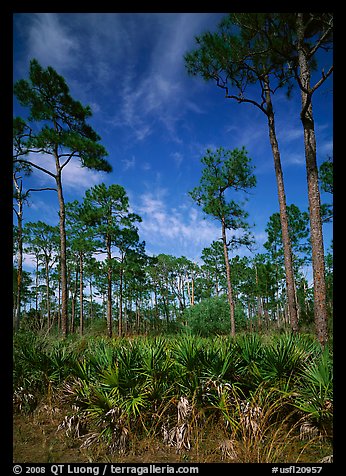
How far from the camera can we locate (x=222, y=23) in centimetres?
786

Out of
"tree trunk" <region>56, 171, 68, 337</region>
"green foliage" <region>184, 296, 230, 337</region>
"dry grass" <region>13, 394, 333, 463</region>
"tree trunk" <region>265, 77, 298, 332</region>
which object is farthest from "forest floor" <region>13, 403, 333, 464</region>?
"green foliage" <region>184, 296, 230, 337</region>

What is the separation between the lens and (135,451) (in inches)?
151

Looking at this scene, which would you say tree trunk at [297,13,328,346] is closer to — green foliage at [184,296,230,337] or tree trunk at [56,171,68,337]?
tree trunk at [56,171,68,337]

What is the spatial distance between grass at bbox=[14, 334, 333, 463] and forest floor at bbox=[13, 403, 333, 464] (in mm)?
16

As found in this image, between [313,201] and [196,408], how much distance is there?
5.75m

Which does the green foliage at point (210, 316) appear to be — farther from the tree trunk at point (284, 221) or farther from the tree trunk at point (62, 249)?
the tree trunk at point (284, 221)

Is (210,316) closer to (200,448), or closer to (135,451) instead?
(200,448)

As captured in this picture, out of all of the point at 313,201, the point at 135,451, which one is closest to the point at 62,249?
the point at 135,451

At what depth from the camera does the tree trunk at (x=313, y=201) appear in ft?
20.9

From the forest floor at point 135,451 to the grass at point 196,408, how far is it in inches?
0.6

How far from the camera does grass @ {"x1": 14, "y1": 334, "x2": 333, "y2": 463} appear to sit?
11.5ft

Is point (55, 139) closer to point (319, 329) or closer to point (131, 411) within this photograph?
point (131, 411)
